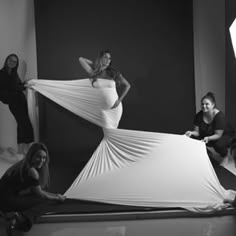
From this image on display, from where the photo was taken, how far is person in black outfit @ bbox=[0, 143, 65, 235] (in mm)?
3092

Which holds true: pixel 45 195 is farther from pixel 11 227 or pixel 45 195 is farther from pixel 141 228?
pixel 141 228

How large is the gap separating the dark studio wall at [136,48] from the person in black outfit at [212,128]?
0.34 feet

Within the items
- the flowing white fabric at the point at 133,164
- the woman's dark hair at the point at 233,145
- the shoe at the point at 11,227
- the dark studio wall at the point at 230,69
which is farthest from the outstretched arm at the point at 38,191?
the dark studio wall at the point at 230,69

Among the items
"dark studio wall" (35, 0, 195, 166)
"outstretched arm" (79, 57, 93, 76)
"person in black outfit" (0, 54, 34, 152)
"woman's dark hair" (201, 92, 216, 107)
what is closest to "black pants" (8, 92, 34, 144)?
"person in black outfit" (0, 54, 34, 152)

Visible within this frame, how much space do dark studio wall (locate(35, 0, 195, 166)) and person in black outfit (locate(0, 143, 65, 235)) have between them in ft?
2.71

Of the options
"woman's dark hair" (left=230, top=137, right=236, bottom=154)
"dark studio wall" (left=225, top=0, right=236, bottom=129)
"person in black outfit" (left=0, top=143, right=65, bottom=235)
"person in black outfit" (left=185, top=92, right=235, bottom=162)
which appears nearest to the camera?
"person in black outfit" (left=0, top=143, right=65, bottom=235)

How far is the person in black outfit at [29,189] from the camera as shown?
309cm

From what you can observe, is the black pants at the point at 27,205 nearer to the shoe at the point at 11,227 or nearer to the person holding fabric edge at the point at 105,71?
the shoe at the point at 11,227

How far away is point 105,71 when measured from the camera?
363 cm

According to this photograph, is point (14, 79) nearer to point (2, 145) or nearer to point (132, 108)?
point (2, 145)

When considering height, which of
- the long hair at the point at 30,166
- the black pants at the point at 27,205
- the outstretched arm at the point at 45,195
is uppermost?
the long hair at the point at 30,166

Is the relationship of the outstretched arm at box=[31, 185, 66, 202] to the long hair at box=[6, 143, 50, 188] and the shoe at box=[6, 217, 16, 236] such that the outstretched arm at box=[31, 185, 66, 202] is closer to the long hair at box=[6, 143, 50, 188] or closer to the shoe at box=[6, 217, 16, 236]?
the long hair at box=[6, 143, 50, 188]

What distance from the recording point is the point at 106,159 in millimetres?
3379

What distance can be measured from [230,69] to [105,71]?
1117 mm
